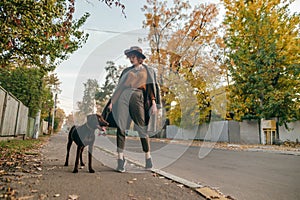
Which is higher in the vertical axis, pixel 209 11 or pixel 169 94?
pixel 209 11

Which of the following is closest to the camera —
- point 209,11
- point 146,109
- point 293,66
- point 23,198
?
point 23,198

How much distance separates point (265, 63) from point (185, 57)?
8.78 meters

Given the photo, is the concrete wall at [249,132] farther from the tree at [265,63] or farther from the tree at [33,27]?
the tree at [33,27]

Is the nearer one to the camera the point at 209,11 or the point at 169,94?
the point at 169,94

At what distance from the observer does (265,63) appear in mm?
14484

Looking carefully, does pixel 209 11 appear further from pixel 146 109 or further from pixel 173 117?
pixel 146 109

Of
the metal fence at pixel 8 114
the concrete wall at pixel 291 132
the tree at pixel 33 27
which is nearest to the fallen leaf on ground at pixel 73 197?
the tree at pixel 33 27

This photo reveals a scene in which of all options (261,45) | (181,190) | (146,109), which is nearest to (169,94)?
(261,45)

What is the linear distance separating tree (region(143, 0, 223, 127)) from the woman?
1386 cm

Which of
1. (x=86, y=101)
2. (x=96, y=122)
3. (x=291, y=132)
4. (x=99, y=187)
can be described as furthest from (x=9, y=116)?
(x=291, y=132)

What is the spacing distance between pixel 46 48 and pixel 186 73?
14.0 m

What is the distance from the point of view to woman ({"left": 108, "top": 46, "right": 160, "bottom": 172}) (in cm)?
407

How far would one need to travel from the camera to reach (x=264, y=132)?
14.6 metres

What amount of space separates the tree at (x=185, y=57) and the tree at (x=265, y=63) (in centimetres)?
278
